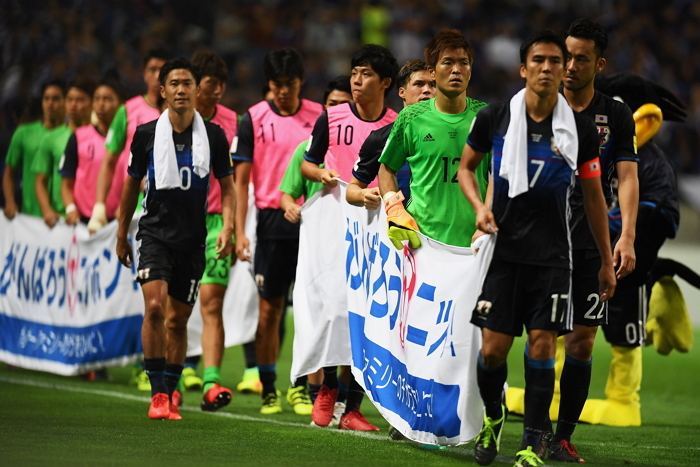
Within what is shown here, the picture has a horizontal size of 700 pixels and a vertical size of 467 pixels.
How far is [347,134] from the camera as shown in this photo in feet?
23.4

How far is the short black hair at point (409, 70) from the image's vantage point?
6.77m

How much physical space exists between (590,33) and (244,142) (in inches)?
121

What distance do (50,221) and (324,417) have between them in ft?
13.1

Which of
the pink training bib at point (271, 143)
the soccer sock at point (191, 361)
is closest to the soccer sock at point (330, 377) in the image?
the pink training bib at point (271, 143)

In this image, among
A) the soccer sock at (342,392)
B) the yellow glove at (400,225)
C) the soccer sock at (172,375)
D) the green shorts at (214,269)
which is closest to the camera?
the yellow glove at (400,225)

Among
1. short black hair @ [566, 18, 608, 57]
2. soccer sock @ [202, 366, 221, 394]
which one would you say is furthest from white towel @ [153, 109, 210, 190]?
short black hair @ [566, 18, 608, 57]

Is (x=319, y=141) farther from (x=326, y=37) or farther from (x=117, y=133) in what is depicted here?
(x=326, y=37)

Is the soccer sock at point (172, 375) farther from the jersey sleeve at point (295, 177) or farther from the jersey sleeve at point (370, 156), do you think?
the jersey sleeve at point (370, 156)

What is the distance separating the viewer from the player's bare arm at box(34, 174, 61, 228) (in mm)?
9945

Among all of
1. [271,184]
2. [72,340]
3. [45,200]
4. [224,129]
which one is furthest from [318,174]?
[45,200]

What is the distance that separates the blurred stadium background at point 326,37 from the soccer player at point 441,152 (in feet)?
35.1

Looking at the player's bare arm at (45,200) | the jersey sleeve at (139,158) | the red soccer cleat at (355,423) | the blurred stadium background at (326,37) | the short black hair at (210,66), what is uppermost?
the blurred stadium background at (326,37)

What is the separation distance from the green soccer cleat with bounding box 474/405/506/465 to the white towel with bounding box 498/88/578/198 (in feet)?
3.45

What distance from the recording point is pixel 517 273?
5117 millimetres
